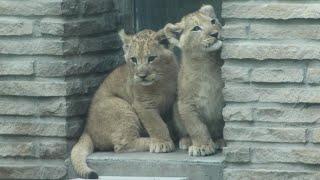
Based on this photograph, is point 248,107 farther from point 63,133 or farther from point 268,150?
point 63,133

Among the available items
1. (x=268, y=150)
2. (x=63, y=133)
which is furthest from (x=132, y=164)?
(x=268, y=150)

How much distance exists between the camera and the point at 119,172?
26.6 ft

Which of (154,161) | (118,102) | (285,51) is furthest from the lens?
(118,102)

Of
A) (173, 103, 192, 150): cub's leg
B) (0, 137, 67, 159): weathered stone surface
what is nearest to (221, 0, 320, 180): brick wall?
(173, 103, 192, 150): cub's leg

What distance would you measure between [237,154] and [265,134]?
0.84 feet

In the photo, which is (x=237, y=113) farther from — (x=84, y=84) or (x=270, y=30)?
(x=84, y=84)

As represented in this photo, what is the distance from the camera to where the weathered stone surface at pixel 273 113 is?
7320 mm

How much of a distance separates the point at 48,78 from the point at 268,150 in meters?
1.88

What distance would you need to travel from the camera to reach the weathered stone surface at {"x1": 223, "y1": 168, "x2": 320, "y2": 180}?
7.37 m

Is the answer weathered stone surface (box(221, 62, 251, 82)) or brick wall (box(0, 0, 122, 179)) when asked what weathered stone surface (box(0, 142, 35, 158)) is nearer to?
brick wall (box(0, 0, 122, 179))

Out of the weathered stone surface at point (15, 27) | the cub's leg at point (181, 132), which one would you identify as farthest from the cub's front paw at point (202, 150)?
the weathered stone surface at point (15, 27)

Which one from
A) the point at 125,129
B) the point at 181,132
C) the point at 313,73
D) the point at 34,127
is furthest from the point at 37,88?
the point at 313,73

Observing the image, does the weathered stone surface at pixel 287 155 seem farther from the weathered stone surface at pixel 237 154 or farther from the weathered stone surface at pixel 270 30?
the weathered stone surface at pixel 270 30

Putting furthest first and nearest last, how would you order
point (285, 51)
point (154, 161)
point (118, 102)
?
1. point (118, 102)
2. point (154, 161)
3. point (285, 51)
